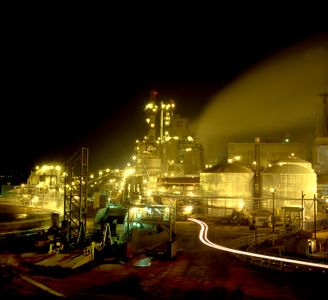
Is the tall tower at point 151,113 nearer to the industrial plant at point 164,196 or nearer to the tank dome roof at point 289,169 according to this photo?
the industrial plant at point 164,196

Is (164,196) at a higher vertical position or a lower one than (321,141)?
lower

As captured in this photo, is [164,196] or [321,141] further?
[321,141]

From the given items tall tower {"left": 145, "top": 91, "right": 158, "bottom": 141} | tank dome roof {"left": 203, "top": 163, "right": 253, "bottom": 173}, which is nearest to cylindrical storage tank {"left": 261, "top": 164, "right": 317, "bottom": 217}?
tank dome roof {"left": 203, "top": 163, "right": 253, "bottom": 173}

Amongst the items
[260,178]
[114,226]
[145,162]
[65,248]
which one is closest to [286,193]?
[260,178]

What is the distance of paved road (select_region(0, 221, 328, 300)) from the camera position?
59.3 feet

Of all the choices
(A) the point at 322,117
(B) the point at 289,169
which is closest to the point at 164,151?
(B) the point at 289,169

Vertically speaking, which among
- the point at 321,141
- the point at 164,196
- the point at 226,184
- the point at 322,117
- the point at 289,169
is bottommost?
the point at 164,196

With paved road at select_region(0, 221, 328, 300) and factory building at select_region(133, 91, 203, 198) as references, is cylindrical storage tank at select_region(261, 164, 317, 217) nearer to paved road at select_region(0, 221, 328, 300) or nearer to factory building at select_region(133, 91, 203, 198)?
factory building at select_region(133, 91, 203, 198)

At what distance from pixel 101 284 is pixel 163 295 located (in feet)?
12.0

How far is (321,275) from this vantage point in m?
21.4

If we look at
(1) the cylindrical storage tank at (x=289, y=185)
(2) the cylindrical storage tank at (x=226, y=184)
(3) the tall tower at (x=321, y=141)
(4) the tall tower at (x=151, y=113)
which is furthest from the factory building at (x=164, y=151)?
(3) the tall tower at (x=321, y=141)

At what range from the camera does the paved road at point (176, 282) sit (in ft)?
59.3

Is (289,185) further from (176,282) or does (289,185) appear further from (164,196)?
(176,282)

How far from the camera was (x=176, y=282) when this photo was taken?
20.4 meters
